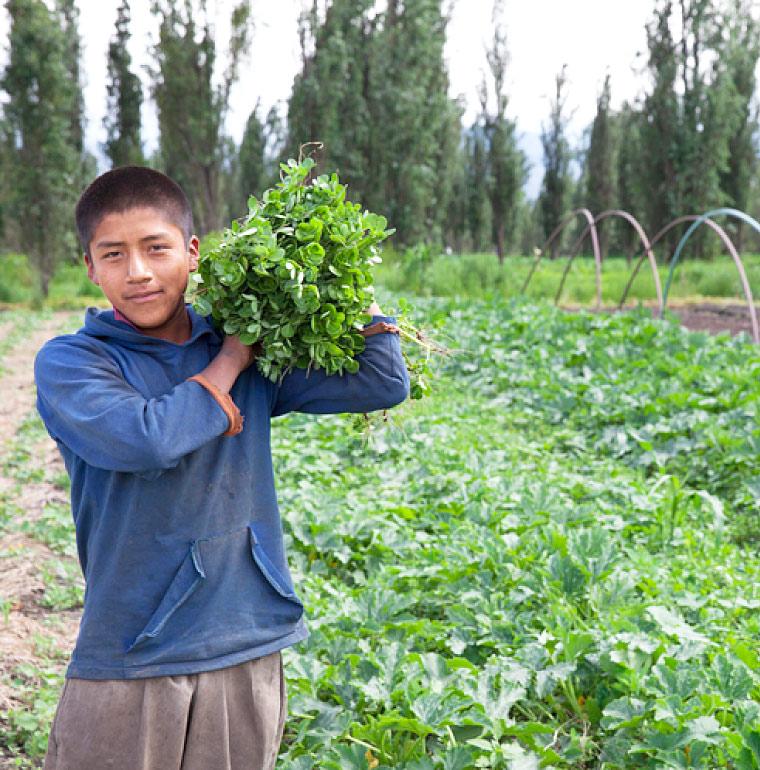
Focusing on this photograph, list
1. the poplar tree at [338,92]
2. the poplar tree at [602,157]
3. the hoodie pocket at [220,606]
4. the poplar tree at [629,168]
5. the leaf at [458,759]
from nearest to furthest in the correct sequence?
the hoodie pocket at [220,606], the leaf at [458,759], the poplar tree at [338,92], the poplar tree at [629,168], the poplar tree at [602,157]

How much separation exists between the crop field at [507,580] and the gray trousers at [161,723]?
2.25 ft

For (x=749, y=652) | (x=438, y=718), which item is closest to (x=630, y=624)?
(x=749, y=652)

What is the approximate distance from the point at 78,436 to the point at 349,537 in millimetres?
2366

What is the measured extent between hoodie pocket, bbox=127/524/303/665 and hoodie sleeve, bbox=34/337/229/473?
8.7 inches

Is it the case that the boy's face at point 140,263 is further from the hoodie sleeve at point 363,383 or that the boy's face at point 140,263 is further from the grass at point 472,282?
the grass at point 472,282

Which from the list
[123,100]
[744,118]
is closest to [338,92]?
[123,100]

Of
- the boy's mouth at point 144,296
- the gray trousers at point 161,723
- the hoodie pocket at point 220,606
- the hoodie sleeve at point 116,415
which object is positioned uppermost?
the boy's mouth at point 144,296

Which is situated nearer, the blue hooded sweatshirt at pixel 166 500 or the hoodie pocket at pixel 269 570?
the blue hooded sweatshirt at pixel 166 500

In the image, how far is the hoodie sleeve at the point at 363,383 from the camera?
171 cm

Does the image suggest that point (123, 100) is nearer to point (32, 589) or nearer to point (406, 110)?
point (406, 110)

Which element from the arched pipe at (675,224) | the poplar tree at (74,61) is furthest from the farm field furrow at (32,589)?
the poplar tree at (74,61)

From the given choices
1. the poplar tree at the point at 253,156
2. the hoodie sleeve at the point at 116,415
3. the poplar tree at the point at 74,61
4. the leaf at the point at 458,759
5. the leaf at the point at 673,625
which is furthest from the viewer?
the poplar tree at the point at 253,156

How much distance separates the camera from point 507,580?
10.3 ft

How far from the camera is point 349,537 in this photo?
374 centimetres
